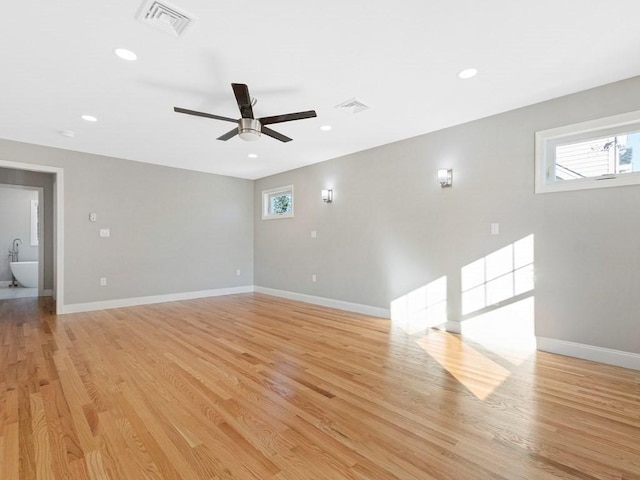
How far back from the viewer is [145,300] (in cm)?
581

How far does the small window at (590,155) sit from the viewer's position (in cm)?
289

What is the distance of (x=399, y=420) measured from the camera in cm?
196

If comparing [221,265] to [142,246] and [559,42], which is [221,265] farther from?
[559,42]

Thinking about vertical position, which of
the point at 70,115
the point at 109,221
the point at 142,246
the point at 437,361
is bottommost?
the point at 437,361

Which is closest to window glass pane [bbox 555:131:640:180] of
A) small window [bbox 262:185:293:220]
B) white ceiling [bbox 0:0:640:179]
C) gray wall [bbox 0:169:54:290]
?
white ceiling [bbox 0:0:640:179]

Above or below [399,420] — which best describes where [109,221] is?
above

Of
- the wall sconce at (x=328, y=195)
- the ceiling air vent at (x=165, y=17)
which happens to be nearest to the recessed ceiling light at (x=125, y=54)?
the ceiling air vent at (x=165, y=17)

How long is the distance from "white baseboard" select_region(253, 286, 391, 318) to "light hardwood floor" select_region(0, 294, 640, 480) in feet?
4.03

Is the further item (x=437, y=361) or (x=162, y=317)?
(x=162, y=317)

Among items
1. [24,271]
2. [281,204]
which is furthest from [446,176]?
[24,271]

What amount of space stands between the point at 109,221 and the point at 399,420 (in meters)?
5.73

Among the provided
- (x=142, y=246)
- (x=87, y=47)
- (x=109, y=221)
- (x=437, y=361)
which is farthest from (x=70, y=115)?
(x=437, y=361)

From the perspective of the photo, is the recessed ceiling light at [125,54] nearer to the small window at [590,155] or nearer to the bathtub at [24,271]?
the small window at [590,155]

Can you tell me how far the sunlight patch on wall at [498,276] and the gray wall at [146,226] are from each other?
5088 mm
